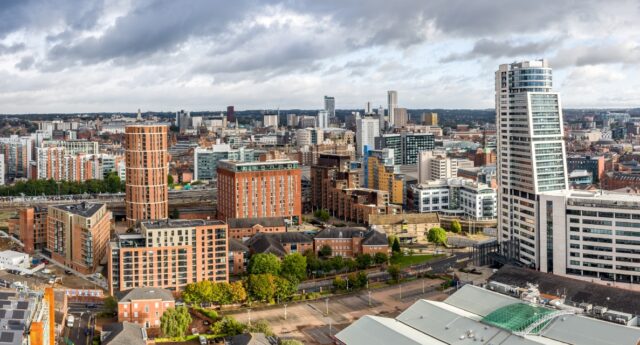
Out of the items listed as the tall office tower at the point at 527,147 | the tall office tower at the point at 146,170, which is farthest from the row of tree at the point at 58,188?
the tall office tower at the point at 527,147

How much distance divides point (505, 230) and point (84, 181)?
85628 mm

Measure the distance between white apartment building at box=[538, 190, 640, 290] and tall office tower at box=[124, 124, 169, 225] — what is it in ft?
150

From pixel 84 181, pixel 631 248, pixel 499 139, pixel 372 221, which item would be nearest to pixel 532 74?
pixel 499 139

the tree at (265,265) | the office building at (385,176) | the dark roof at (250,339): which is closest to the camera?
the dark roof at (250,339)

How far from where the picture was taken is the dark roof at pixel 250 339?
40438 mm

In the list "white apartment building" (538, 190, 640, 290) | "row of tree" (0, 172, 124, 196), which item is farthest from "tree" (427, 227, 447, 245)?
"row of tree" (0, 172, 124, 196)

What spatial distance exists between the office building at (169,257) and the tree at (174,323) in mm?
9281

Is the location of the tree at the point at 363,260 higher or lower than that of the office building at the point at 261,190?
lower

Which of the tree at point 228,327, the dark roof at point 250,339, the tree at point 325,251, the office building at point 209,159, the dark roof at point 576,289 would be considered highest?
the office building at point 209,159

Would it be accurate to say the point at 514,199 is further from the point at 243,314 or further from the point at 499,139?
the point at 243,314

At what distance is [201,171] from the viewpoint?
470 ft

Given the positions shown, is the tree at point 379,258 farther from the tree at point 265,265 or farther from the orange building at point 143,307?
the orange building at point 143,307

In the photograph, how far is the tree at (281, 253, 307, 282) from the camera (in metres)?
60.1

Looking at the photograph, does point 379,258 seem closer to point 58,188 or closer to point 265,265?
point 265,265
